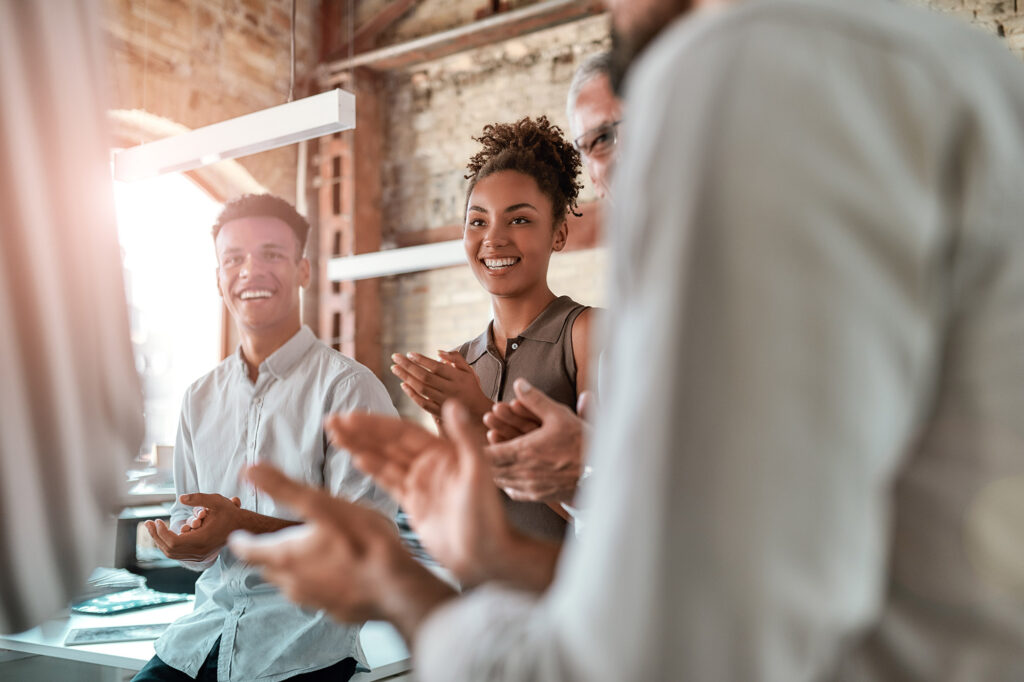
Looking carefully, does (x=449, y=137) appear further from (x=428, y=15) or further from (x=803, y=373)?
(x=803, y=373)

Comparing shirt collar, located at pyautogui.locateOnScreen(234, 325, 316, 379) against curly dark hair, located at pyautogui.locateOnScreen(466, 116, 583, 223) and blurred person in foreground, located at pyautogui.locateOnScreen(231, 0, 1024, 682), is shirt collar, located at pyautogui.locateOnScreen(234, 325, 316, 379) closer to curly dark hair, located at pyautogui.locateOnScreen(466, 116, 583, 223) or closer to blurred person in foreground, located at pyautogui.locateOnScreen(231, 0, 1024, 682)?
curly dark hair, located at pyautogui.locateOnScreen(466, 116, 583, 223)

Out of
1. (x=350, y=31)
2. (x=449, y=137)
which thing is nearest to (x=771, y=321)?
(x=449, y=137)

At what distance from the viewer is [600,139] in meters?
2.06

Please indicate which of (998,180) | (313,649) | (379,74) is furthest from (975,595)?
(379,74)

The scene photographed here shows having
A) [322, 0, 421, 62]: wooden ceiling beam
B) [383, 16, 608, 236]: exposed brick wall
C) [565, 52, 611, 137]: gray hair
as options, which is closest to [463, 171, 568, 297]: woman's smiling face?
[565, 52, 611, 137]: gray hair

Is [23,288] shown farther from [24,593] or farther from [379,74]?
[379,74]

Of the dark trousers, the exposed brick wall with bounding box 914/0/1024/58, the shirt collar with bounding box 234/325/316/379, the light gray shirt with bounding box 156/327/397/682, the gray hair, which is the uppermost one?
the exposed brick wall with bounding box 914/0/1024/58

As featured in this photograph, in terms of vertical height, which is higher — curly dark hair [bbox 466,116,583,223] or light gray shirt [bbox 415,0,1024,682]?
curly dark hair [bbox 466,116,583,223]

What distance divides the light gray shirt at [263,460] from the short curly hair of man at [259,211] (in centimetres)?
44

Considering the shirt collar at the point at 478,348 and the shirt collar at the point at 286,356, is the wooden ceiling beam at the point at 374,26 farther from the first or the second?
the shirt collar at the point at 478,348

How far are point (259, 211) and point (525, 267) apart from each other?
3.39 ft

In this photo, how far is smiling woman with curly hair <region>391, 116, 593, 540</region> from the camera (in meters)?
2.04

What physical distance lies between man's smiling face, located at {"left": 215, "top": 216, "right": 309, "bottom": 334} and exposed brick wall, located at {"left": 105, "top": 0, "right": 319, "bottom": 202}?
366 cm

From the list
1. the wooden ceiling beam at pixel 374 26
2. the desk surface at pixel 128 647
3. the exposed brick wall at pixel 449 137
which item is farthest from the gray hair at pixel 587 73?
the wooden ceiling beam at pixel 374 26
